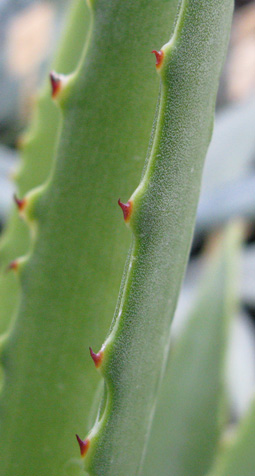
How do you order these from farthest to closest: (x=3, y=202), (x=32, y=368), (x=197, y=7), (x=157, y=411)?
(x=3, y=202)
(x=157, y=411)
(x=32, y=368)
(x=197, y=7)

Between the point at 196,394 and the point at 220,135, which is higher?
the point at 220,135

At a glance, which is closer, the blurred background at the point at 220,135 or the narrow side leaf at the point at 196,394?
the narrow side leaf at the point at 196,394

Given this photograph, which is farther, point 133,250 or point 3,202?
point 3,202

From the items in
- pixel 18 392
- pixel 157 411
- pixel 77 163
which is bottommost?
pixel 157 411

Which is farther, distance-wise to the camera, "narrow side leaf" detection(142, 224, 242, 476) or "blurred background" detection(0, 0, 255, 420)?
"blurred background" detection(0, 0, 255, 420)

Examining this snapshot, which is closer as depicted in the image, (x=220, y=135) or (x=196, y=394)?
(x=196, y=394)

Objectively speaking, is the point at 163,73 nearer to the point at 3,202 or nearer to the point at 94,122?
the point at 94,122

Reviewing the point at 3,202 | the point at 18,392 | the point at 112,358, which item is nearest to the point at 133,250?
the point at 112,358

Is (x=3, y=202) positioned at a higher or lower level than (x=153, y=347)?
higher
